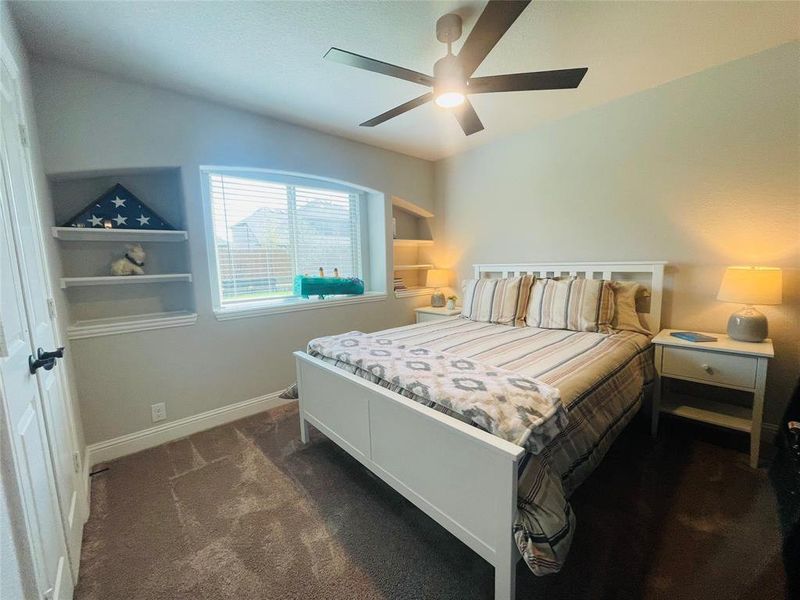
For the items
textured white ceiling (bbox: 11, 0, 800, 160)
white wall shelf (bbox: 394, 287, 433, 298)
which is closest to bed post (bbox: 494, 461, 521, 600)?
textured white ceiling (bbox: 11, 0, 800, 160)

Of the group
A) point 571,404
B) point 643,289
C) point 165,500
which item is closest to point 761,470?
point 643,289

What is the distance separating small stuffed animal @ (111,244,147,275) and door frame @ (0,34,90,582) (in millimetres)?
514

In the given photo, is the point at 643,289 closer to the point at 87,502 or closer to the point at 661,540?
the point at 661,540

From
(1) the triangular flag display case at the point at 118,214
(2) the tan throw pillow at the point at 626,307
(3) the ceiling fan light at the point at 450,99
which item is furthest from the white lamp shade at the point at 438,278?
(1) the triangular flag display case at the point at 118,214

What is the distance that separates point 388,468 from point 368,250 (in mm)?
2694

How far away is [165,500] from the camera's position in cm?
178

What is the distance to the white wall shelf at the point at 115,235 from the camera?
2014 millimetres

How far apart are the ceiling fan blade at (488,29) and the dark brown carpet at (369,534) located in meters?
2.14

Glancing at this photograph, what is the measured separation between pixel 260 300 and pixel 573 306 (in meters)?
2.71

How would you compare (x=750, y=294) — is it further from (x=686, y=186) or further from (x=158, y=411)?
(x=158, y=411)

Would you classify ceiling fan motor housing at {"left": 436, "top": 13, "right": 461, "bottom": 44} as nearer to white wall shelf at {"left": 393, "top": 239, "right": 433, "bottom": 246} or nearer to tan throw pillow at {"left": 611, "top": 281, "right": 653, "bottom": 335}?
tan throw pillow at {"left": 611, "top": 281, "right": 653, "bottom": 335}

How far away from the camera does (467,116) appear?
198 cm

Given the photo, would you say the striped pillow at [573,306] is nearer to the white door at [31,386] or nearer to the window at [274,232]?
the window at [274,232]

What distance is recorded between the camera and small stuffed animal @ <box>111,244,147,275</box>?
2242 millimetres
